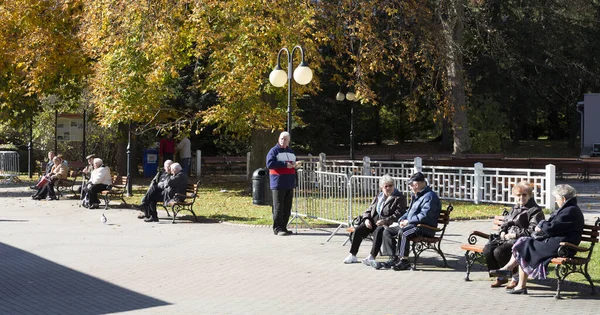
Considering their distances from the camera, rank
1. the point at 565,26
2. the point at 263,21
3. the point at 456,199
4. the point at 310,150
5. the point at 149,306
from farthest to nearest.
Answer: the point at 565,26 → the point at 310,150 → the point at 456,199 → the point at 263,21 → the point at 149,306

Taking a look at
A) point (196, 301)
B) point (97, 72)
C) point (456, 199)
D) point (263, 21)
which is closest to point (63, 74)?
point (97, 72)

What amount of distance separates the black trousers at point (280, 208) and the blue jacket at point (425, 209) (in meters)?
4.02

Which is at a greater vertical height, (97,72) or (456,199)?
(97,72)

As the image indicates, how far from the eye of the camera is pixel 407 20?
24422mm

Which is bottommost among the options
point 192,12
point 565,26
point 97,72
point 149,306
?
point 149,306

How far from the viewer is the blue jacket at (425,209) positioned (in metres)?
11.2

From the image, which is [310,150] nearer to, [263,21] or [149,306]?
[263,21]

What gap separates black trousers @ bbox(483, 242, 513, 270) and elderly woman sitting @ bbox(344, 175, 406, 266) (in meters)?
1.82

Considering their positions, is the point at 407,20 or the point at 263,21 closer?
the point at 263,21

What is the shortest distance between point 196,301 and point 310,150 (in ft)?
101

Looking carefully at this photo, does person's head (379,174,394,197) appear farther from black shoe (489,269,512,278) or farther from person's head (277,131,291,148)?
person's head (277,131,291,148)

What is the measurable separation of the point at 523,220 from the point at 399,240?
200 centimetres

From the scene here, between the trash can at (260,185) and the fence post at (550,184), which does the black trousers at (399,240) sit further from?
the fence post at (550,184)

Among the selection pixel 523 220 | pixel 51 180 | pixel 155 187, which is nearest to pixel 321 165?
pixel 155 187
